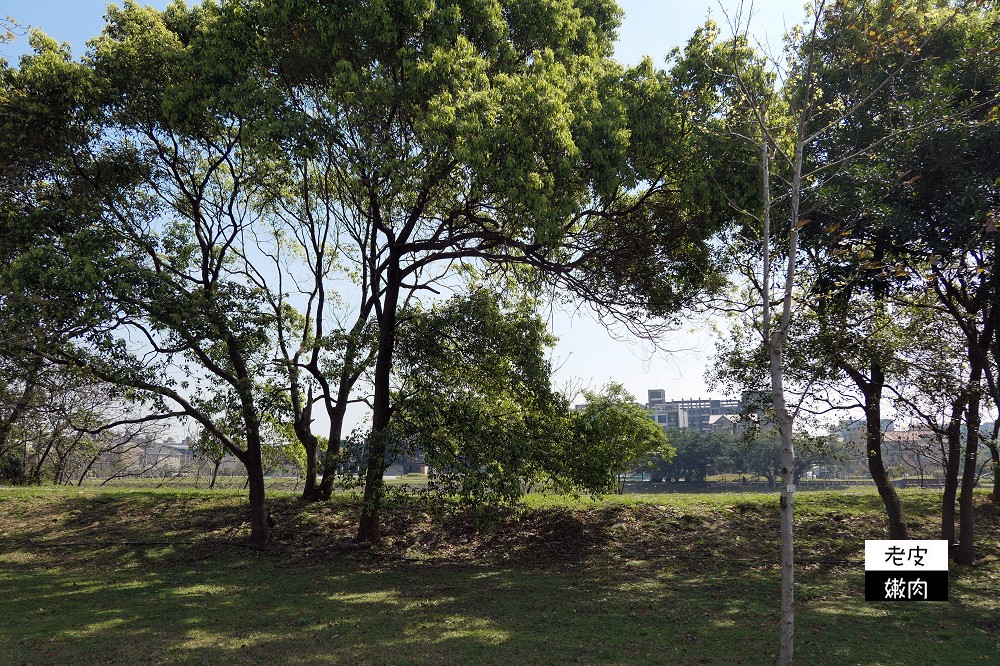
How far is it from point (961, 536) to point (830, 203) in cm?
660

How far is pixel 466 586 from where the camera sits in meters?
10.5

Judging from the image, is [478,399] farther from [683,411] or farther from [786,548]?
[683,411]

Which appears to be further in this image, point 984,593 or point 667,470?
point 667,470

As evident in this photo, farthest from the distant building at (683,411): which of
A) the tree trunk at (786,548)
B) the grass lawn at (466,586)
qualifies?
the tree trunk at (786,548)

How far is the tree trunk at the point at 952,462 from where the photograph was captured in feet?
37.7

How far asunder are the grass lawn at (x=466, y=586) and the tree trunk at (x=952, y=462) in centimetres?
76

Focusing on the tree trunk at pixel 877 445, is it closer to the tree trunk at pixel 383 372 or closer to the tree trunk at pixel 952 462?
the tree trunk at pixel 952 462

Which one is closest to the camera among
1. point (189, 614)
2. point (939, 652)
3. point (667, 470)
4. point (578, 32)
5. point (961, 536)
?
point (939, 652)

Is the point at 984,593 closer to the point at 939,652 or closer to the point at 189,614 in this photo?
the point at 939,652

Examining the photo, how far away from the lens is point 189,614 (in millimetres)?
A: 8578

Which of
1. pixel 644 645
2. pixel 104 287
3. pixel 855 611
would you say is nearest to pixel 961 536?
pixel 855 611

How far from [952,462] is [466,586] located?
891 cm

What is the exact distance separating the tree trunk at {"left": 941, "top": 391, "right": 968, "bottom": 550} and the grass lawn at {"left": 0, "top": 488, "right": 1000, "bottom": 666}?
76 centimetres

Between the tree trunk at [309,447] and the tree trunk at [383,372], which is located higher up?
the tree trunk at [383,372]
